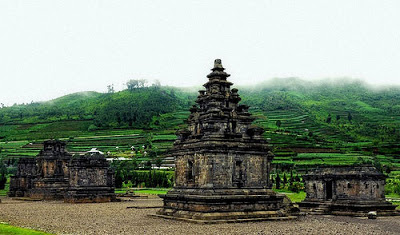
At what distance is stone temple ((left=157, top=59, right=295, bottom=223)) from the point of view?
29234 mm

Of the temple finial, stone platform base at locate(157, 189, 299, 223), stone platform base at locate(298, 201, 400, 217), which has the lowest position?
stone platform base at locate(298, 201, 400, 217)

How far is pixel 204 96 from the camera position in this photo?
33406mm

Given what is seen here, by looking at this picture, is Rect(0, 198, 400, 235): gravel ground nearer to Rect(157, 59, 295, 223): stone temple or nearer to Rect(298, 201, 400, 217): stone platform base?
Rect(157, 59, 295, 223): stone temple

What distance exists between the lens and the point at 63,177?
58469 millimetres

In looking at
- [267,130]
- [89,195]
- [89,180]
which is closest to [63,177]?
[89,180]

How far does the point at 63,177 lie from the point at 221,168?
115ft

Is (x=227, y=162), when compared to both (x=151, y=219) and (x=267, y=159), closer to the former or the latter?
(x=267, y=159)

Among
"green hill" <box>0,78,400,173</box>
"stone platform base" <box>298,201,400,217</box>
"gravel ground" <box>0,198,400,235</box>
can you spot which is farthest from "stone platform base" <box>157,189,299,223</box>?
"green hill" <box>0,78,400,173</box>

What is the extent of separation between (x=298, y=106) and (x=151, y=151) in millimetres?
99547

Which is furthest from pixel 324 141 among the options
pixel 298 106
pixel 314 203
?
pixel 314 203

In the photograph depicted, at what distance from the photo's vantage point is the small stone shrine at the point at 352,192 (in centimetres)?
3675

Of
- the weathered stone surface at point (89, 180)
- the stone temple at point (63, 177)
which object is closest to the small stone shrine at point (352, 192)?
the weathered stone surface at point (89, 180)

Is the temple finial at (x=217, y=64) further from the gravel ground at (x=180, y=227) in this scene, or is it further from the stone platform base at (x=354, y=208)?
the stone platform base at (x=354, y=208)

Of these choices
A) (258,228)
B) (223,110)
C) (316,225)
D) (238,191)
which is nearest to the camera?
(258,228)
